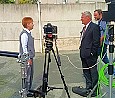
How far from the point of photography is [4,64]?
297 inches

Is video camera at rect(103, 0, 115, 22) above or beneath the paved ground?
above

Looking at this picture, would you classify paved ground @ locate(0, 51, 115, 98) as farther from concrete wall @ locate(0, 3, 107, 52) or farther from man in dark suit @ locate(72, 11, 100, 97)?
concrete wall @ locate(0, 3, 107, 52)

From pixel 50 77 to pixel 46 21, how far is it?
3.44 metres

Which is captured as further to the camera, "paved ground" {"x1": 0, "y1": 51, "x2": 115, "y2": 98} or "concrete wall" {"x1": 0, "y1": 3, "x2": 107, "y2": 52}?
"concrete wall" {"x1": 0, "y1": 3, "x2": 107, "y2": 52}

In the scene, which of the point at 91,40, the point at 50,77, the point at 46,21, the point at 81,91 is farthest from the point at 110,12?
the point at 46,21

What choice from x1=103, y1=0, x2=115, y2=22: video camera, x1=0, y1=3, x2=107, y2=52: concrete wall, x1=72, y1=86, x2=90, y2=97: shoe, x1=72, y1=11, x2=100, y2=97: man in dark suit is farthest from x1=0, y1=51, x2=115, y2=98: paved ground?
x1=103, y1=0, x2=115, y2=22: video camera

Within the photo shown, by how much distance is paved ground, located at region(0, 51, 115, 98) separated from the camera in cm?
485

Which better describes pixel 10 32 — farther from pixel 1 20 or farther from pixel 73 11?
pixel 73 11

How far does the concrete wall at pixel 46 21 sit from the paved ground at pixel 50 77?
2.52 ft

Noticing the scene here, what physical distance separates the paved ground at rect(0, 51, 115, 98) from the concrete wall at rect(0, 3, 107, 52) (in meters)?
0.77

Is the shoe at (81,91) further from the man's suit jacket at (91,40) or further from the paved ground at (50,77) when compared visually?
the man's suit jacket at (91,40)

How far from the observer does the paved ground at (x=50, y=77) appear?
4.85 m

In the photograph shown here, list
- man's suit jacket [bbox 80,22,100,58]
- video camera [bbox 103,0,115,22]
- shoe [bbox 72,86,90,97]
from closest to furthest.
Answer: video camera [bbox 103,0,115,22]
man's suit jacket [bbox 80,22,100,58]
shoe [bbox 72,86,90,97]

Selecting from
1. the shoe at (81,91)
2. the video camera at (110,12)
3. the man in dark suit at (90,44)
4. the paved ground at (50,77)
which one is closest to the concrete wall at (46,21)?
the paved ground at (50,77)
